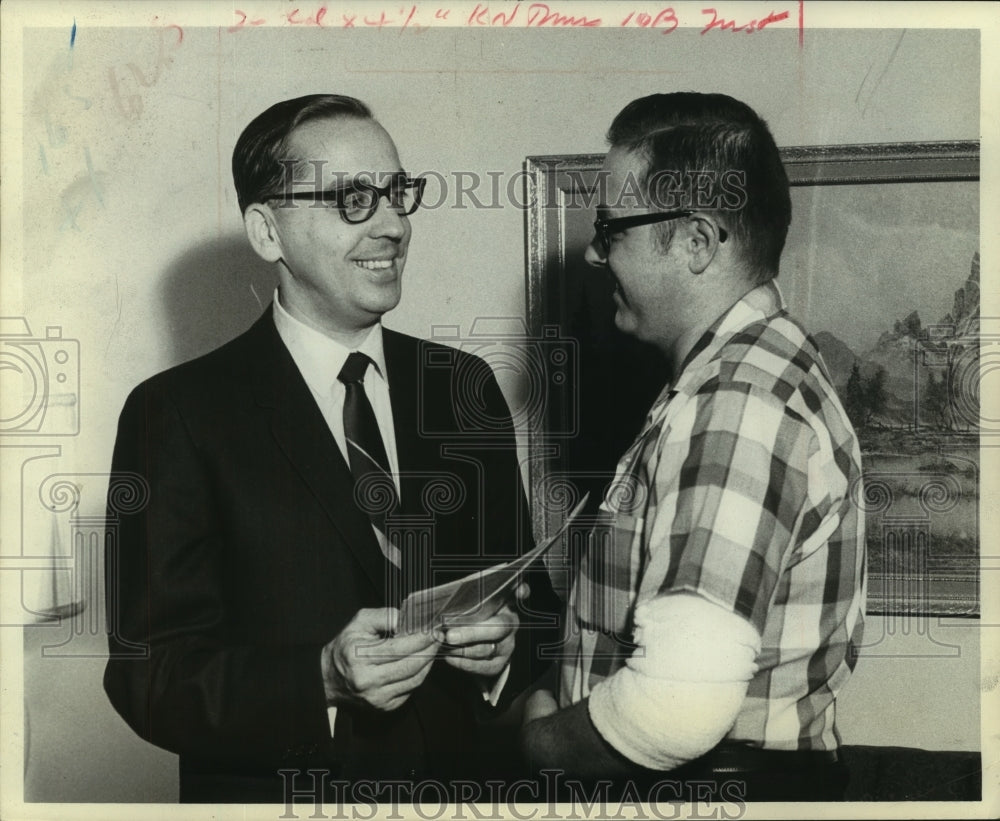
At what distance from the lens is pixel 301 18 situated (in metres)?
2.02

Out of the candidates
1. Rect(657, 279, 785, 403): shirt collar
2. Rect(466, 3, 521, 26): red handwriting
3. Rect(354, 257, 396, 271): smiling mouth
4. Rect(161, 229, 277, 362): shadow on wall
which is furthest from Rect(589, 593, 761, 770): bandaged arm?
Rect(466, 3, 521, 26): red handwriting

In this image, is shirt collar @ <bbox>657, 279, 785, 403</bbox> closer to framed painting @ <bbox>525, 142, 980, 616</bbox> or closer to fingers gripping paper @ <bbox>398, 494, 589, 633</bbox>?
framed painting @ <bbox>525, 142, 980, 616</bbox>

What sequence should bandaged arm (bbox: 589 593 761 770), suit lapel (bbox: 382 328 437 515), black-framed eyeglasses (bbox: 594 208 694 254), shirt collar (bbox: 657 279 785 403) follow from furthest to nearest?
suit lapel (bbox: 382 328 437 515) → black-framed eyeglasses (bbox: 594 208 694 254) → shirt collar (bbox: 657 279 785 403) → bandaged arm (bbox: 589 593 761 770)

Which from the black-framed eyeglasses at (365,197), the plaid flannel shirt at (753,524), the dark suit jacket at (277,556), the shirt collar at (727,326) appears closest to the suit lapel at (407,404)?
the dark suit jacket at (277,556)

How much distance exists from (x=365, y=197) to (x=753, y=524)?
34.6 inches

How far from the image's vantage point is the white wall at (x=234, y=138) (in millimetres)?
1990

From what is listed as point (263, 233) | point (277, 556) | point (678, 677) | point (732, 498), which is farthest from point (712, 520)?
point (263, 233)

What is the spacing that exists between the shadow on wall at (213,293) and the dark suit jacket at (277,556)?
0.11ft

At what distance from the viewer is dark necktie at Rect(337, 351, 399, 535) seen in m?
1.93

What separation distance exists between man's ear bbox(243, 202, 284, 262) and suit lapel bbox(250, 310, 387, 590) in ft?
0.61

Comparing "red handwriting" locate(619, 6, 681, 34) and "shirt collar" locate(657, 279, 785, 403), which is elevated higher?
"red handwriting" locate(619, 6, 681, 34)

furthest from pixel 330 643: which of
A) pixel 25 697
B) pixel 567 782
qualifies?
pixel 25 697

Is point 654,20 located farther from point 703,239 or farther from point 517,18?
point 703,239

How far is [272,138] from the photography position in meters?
1.97
